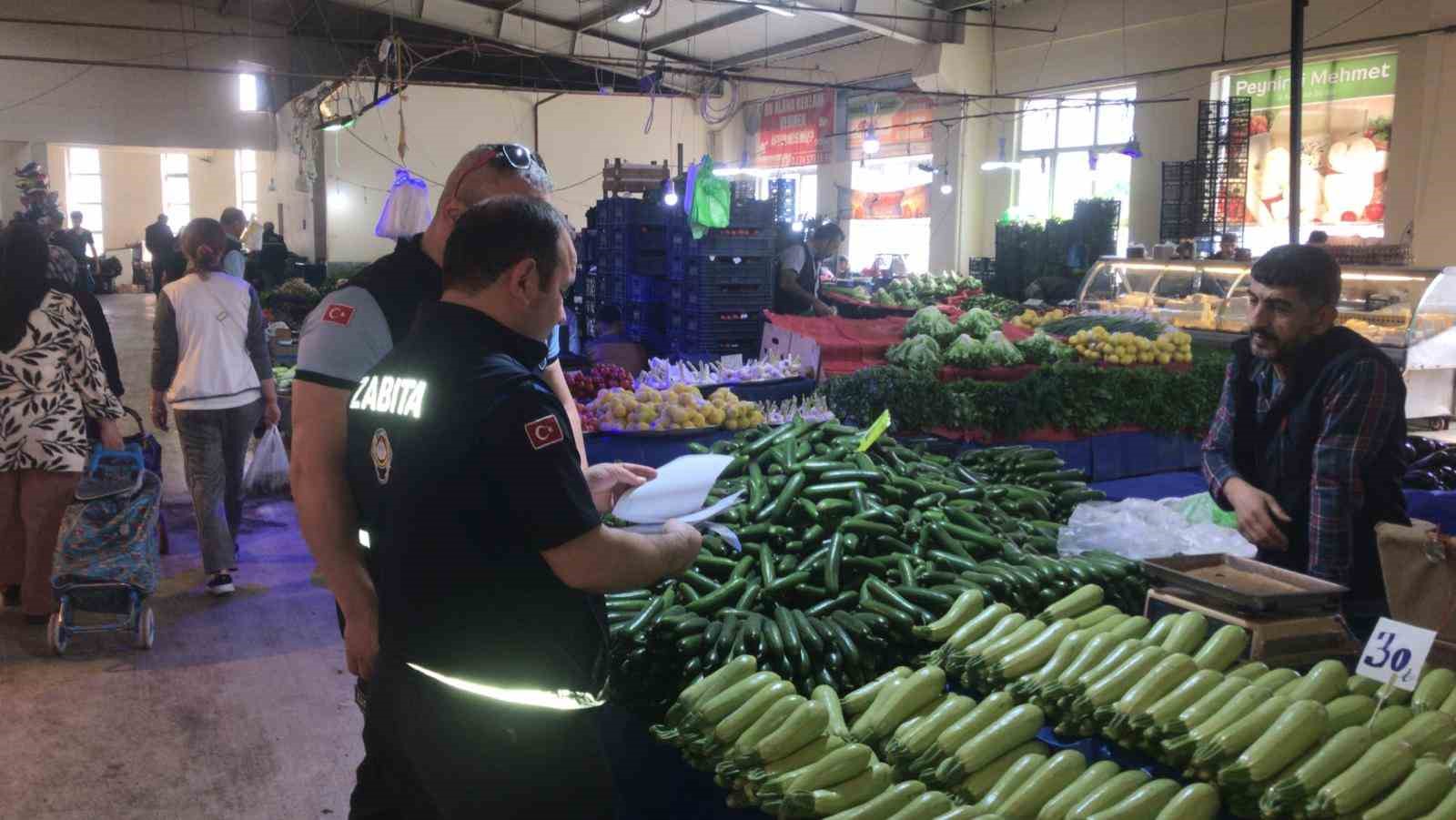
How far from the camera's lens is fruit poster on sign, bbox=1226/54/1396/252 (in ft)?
45.9

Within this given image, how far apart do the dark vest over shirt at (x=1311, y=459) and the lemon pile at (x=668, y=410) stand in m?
3.07

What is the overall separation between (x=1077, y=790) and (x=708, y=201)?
6856mm

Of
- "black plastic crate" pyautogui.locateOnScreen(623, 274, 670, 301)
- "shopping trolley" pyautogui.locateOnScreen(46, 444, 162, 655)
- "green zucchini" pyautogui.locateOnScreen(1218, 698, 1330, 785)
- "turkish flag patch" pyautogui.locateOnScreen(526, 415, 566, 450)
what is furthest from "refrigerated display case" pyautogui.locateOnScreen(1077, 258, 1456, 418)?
"turkish flag patch" pyautogui.locateOnScreen(526, 415, 566, 450)

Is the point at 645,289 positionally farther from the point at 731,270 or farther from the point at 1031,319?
the point at 1031,319

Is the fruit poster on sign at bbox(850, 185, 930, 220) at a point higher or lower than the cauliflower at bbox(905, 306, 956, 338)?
higher

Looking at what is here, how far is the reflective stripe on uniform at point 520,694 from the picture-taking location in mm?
1835

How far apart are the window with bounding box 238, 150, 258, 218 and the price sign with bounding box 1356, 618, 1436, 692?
35.1m

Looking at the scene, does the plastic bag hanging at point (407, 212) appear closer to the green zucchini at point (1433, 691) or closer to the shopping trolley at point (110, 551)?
the shopping trolley at point (110, 551)

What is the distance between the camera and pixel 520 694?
184 cm

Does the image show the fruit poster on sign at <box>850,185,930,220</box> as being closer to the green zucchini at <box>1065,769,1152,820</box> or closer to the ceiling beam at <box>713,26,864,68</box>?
the ceiling beam at <box>713,26,864,68</box>

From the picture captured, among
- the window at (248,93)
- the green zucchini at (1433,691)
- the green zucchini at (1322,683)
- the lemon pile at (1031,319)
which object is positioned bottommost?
the green zucchini at (1433,691)

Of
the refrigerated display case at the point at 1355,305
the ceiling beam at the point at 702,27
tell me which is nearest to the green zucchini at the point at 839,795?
the refrigerated display case at the point at 1355,305

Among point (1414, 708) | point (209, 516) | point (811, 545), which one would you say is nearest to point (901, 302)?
point (209, 516)

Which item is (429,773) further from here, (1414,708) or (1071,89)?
(1071,89)
